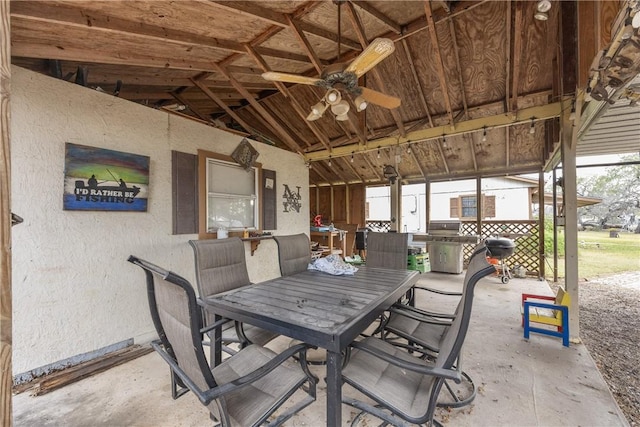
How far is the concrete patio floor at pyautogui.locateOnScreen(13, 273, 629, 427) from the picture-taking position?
1784 millimetres

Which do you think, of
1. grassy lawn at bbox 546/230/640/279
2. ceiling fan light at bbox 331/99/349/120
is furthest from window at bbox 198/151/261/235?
grassy lawn at bbox 546/230/640/279

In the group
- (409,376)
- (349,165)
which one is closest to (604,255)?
(349,165)

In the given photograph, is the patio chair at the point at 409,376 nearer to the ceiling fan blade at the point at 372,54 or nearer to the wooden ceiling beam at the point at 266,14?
the ceiling fan blade at the point at 372,54

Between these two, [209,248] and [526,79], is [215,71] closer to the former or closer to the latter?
[209,248]

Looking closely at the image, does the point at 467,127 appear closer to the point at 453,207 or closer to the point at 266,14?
the point at 266,14

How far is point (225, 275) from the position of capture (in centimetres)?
245

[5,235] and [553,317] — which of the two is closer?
[5,235]

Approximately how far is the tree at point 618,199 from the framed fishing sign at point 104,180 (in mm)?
13453

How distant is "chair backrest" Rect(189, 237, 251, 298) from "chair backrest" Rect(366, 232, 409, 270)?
1653 mm

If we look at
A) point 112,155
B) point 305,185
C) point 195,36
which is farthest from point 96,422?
point 305,185

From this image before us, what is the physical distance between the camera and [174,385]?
1559 millimetres

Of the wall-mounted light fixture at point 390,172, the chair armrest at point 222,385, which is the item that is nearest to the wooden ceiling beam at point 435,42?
the wall-mounted light fixture at point 390,172

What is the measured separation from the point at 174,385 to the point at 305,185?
4415 mm

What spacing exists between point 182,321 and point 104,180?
2382 mm
